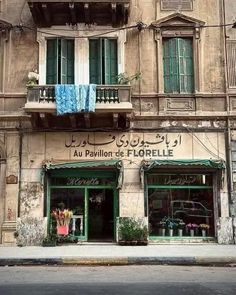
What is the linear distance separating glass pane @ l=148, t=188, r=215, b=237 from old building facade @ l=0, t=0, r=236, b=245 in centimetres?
4

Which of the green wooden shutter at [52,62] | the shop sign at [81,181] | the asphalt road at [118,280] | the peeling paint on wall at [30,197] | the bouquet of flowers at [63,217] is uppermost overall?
the green wooden shutter at [52,62]

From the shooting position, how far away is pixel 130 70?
59.2ft

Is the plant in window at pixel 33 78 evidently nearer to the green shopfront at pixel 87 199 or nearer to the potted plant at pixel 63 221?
the green shopfront at pixel 87 199

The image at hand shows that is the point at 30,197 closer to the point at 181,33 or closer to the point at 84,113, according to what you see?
the point at 84,113

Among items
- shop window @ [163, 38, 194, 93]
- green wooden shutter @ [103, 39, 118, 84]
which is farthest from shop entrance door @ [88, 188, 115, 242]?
shop window @ [163, 38, 194, 93]

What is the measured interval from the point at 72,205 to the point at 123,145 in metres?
2.97

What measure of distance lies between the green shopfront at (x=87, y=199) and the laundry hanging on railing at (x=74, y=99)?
91.4 inches

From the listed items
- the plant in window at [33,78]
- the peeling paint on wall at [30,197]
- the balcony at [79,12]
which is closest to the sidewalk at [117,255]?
the peeling paint on wall at [30,197]

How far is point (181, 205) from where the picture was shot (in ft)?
58.6

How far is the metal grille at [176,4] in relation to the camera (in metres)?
18.4

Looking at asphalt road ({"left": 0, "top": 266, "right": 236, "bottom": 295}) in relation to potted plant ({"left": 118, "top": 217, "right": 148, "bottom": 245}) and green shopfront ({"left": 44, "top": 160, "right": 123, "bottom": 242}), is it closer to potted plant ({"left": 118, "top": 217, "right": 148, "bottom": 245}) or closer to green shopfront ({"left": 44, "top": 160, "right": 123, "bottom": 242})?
potted plant ({"left": 118, "top": 217, "right": 148, "bottom": 245})

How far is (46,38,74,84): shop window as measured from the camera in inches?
705

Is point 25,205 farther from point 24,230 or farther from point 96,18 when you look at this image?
point 96,18

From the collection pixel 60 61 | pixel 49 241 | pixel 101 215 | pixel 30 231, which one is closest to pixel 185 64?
pixel 60 61
